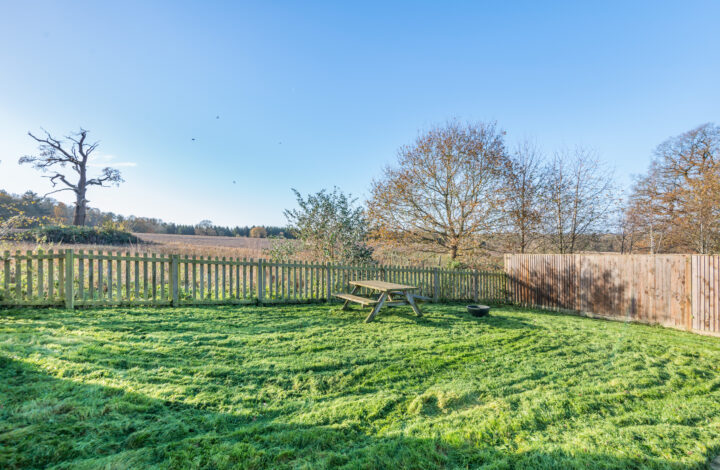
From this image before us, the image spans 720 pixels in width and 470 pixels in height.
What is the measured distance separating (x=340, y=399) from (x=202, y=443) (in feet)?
4.08

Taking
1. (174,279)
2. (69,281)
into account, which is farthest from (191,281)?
(69,281)

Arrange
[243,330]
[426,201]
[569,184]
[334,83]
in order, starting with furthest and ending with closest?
[569,184]
[426,201]
[334,83]
[243,330]

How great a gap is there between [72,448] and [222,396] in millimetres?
1095

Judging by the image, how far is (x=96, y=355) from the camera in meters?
3.58

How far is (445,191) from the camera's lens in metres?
13.1

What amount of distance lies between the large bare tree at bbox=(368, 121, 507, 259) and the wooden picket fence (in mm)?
2764

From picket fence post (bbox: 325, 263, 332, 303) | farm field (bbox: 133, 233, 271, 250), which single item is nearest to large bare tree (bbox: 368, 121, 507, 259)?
picket fence post (bbox: 325, 263, 332, 303)

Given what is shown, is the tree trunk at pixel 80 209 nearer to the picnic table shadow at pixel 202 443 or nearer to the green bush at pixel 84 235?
the green bush at pixel 84 235

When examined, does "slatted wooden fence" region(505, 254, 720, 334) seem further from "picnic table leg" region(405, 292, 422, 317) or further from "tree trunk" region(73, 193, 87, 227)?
"tree trunk" region(73, 193, 87, 227)

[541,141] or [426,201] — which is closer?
[426,201]

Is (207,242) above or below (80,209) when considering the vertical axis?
below

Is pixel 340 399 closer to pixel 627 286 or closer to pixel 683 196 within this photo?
pixel 627 286

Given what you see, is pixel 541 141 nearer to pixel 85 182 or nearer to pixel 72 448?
pixel 72 448

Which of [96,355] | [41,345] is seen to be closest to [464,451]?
[96,355]
